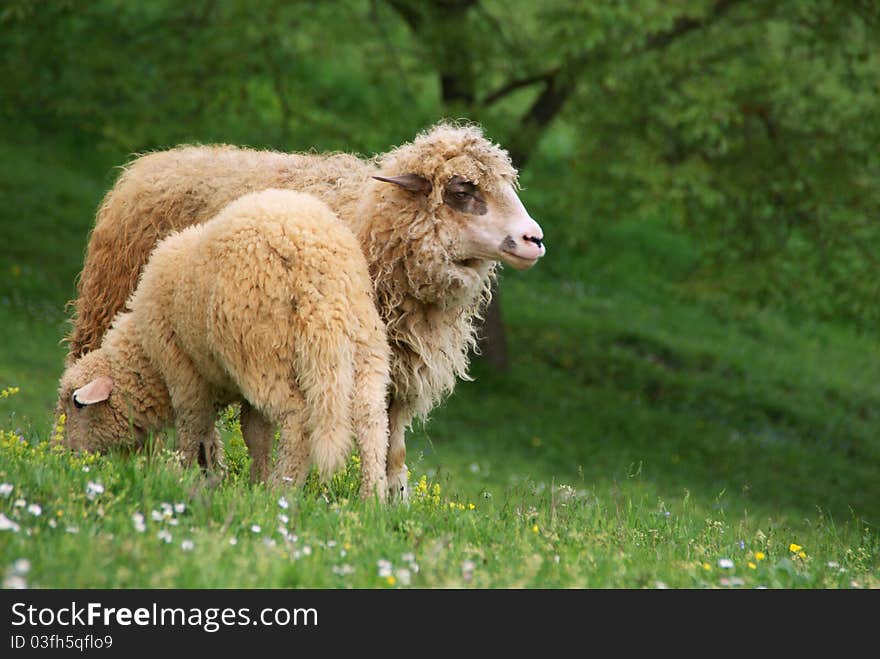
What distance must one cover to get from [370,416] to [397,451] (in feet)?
2.82

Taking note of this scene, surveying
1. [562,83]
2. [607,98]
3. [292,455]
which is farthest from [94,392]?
[607,98]

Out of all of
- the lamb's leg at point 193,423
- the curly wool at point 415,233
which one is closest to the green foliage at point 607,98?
the curly wool at point 415,233

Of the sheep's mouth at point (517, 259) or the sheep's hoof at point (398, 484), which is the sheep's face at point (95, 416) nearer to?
the sheep's hoof at point (398, 484)

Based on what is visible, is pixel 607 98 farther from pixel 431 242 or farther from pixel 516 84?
pixel 431 242

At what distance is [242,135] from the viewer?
14.6 metres

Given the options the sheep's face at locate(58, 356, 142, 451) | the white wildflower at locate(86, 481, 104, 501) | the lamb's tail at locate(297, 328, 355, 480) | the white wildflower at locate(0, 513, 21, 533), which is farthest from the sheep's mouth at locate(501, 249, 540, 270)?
the white wildflower at locate(0, 513, 21, 533)

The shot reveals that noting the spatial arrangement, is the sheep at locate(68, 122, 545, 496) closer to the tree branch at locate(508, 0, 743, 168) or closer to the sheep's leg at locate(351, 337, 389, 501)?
the sheep's leg at locate(351, 337, 389, 501)

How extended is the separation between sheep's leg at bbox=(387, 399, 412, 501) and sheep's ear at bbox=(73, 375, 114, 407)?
146 cm

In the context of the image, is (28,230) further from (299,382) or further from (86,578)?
(86,578)

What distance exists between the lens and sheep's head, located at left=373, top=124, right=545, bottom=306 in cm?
599
